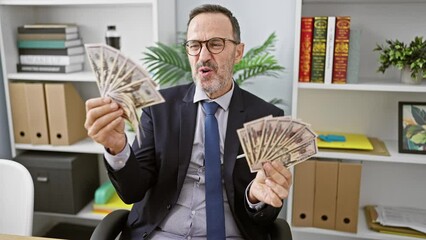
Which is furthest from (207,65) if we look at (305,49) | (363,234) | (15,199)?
(363,234)

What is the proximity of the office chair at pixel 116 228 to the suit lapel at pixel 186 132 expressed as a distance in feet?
0.82

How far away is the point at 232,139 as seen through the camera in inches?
58.6

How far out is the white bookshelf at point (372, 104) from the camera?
2.00m

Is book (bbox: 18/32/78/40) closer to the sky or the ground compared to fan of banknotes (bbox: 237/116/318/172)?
closer to the sky

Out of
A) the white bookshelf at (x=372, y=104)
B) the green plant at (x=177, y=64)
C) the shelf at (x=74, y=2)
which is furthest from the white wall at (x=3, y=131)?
the white bookshelf at (x=372, y=104)

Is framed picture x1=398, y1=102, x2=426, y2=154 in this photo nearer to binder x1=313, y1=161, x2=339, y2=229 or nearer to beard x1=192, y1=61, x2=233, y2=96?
binder x1=313, y1=161, x2=339, y2=229

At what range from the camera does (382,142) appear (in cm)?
217

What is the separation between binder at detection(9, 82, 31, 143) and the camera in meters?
2.29

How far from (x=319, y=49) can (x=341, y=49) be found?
0.10m

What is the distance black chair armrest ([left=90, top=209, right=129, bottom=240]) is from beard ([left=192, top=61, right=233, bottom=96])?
21.6 inches

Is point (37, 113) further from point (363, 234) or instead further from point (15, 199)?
point (363, 234)

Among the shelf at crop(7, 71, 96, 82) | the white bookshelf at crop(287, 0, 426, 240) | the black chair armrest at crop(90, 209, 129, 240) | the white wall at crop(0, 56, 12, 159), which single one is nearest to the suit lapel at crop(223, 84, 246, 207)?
the black chair armrest at crop(90, 209, 129, 240)

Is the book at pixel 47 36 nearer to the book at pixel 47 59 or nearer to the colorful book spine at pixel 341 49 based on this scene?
the book at pixel 47 59

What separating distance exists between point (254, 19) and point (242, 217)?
1.20 meters
